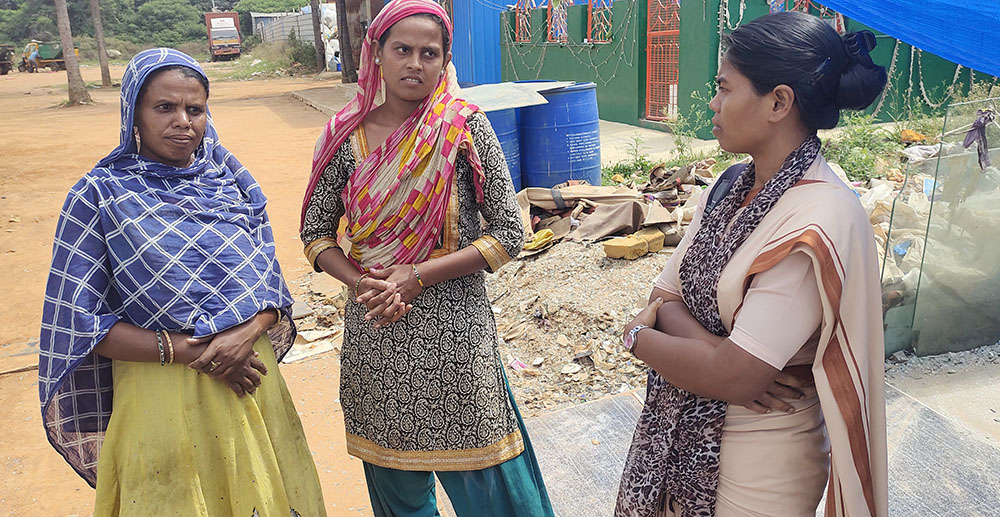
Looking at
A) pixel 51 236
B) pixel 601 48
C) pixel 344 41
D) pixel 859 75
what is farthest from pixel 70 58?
pixel 859 75

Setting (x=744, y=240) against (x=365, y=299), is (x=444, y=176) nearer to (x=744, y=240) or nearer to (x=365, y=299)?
(x=365, y=299)

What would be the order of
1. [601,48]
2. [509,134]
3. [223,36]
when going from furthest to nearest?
[223,36]
[601,48]
[509,134]

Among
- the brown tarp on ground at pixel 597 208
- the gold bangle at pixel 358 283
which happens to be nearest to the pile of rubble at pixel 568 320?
the brown tarp on ground at pixel 597 208

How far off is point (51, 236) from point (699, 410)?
25.9 ft

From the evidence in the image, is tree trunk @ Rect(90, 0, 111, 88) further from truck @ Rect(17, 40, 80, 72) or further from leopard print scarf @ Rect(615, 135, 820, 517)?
leopard print scarf @ Rect(615, 135, 820, 517)

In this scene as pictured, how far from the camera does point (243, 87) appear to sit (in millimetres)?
25297

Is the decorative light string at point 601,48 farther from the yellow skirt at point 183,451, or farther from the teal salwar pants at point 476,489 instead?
the yellow skirt at point 183,451

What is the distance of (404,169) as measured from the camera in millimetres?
1926

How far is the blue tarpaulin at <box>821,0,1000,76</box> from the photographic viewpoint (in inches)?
81.4

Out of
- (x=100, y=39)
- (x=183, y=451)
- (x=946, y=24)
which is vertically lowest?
(x=183, y=451)

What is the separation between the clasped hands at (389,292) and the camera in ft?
6.17

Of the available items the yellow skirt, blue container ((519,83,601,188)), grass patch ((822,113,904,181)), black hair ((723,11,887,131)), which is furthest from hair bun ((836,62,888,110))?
grass patch ((822,113,904,181))

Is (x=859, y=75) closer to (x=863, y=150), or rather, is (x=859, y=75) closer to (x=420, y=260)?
(x=420, y=260)

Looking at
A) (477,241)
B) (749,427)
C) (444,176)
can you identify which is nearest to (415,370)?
(477,241)
